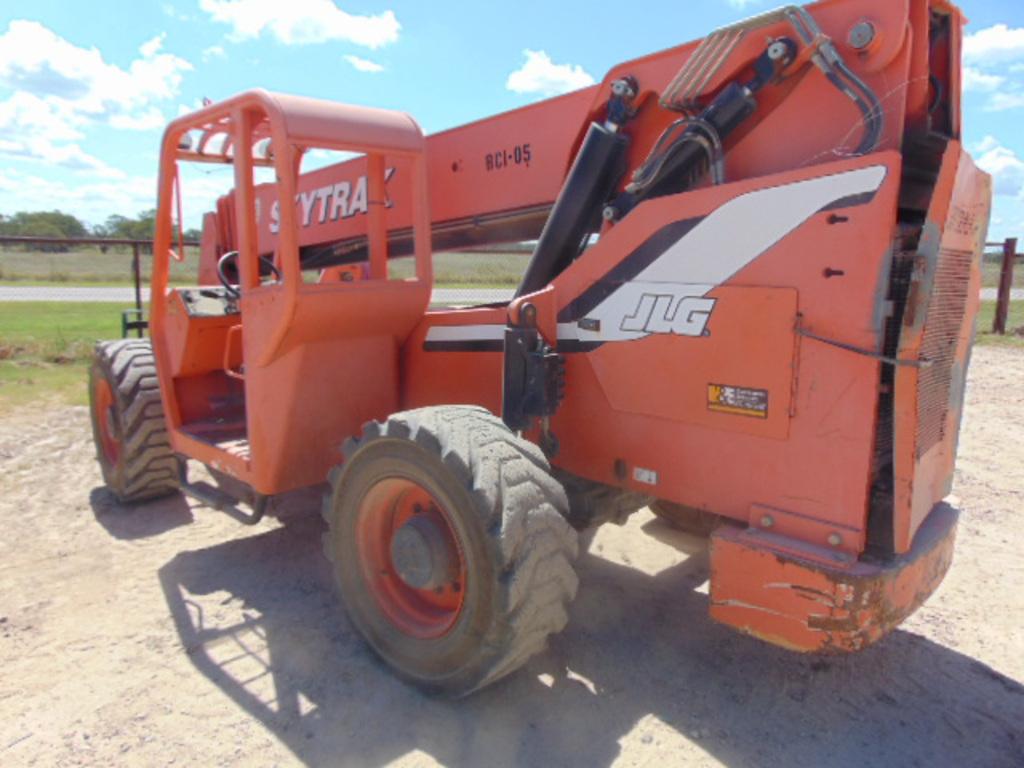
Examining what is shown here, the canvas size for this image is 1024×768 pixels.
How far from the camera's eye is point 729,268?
2926 millimetres

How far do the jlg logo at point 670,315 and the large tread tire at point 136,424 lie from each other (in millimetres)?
3362

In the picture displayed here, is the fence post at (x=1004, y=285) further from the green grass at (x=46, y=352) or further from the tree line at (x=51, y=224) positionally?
the tree line at (x=51, y=224)

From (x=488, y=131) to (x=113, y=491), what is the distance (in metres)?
3.61

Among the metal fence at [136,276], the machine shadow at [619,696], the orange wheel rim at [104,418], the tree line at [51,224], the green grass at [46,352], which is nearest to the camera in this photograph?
the machine shadow at [619,696]

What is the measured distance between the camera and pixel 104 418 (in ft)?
19.3

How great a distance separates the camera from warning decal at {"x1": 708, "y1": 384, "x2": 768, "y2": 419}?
290 cm

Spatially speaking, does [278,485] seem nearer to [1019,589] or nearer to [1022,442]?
[1019,589]

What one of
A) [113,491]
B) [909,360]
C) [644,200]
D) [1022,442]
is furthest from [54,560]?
[1022,442]

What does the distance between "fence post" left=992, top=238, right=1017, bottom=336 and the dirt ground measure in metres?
10.8

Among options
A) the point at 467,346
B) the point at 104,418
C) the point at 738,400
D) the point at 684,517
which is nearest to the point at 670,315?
the point at 738,400

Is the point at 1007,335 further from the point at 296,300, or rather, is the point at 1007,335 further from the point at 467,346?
the point at 296,300

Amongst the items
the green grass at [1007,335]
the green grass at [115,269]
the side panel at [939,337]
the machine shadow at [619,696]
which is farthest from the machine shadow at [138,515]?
the green grass at [1007,335]

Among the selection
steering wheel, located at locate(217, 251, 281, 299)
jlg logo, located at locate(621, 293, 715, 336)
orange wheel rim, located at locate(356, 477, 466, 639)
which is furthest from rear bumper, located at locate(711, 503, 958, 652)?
steering wheel, located at locate(217, 251, 281, 299)

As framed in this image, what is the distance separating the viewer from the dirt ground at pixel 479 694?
117 inches
